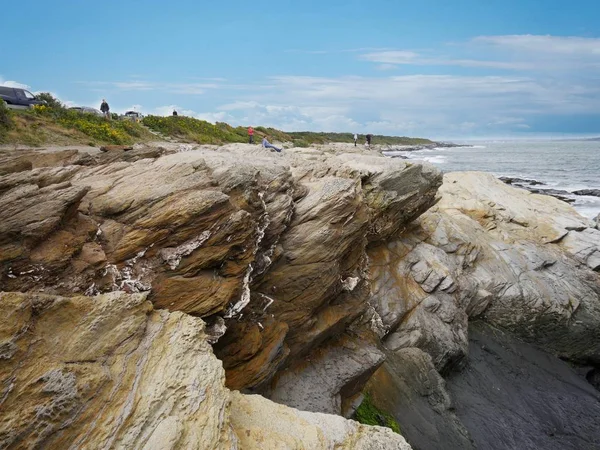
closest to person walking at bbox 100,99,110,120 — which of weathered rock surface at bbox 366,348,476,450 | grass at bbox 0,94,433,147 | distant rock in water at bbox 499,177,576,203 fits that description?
grass at bbox 0,94,433,147

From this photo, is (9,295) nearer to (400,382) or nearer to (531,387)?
(400,382)

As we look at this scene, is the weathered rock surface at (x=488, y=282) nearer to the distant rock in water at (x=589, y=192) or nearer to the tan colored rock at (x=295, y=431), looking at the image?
the tan colored rock at (x=295, y=431)

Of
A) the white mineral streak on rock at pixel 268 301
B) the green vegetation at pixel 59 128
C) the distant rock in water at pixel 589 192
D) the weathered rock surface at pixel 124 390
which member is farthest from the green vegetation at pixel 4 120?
the distant rock in water at pixel 589 192

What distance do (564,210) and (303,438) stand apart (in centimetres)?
3001

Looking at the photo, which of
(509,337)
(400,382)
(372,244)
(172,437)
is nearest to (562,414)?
(509,337)

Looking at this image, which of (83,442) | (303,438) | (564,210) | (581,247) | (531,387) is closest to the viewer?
(83,442)

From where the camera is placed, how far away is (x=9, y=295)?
6188mm

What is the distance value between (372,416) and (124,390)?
1046cm

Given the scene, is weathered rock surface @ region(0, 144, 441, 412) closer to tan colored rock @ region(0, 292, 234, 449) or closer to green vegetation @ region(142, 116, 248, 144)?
tan colored rock @ region(0, 292, 234, 449)

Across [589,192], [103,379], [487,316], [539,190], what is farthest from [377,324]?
[589,192]

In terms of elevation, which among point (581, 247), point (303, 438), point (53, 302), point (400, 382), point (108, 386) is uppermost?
point (53, 302)

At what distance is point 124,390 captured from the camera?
6.24 metres

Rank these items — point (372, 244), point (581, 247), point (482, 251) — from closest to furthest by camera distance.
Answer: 1. point (372, 244)
2. point (482, 251)
3. point (581, 247)

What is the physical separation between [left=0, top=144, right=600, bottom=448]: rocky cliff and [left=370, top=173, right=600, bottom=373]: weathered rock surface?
11 cm
